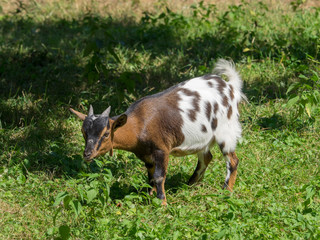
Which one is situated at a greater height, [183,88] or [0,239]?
[183,88]

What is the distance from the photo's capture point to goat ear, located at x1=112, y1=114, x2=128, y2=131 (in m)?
5.34

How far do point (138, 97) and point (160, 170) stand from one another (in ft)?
9.31

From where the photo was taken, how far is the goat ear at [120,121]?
534 centimetres

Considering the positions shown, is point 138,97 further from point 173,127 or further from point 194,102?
point 173,127

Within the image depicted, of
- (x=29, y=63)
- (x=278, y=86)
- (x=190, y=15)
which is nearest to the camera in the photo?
(x=278, y=86)

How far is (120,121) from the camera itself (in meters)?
5.39

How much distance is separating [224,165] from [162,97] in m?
1.38

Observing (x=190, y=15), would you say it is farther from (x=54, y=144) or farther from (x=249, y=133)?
(x=54, y=144)

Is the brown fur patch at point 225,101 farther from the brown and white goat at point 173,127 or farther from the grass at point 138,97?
the grass at point 138,97

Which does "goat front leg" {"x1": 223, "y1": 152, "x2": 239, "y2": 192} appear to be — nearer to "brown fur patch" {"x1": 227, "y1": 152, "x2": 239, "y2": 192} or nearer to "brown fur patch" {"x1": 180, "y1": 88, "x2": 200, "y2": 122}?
"brown fur patch" {"x1": 227, "y1": 152, "x2": 239, "y2": 192}

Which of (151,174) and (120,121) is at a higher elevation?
(120,121)

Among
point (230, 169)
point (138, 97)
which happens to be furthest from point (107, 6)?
point (230, 169)

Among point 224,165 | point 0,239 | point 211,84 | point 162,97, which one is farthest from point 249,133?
point 0,239

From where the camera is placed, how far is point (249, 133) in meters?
7.48
